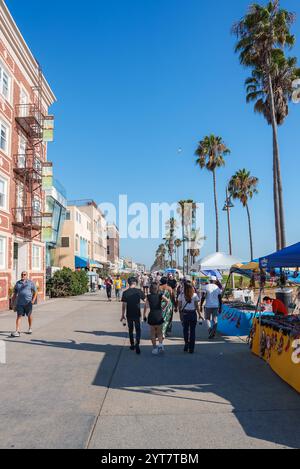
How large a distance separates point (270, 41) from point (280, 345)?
61.2 feet

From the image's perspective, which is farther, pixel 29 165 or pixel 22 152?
pixel 29 165

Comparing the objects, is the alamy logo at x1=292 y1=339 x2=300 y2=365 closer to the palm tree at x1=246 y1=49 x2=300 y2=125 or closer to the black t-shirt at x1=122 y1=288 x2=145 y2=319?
the black t-shirt at x1=122 y1=288 x2=145 y2=319

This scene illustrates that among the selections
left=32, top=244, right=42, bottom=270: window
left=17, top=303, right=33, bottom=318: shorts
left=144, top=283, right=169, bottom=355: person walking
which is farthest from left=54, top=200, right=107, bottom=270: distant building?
left=144, top=283, right=169, bottom=355: person walking

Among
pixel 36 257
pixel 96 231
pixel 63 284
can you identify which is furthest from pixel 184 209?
pixel 36 257

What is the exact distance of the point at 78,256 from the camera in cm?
4700

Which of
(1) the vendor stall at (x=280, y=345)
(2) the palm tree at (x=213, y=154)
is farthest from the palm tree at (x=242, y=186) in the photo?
(1) the vendor stall at (x=280, y=345)

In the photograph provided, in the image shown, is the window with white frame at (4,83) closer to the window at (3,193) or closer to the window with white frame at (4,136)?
the window with white frame at (4,136)

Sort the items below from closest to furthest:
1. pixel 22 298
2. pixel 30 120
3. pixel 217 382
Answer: pixel 217 382 → pixel 22 298 → pixel 30 120

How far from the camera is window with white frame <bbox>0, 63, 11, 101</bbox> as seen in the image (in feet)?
67.9

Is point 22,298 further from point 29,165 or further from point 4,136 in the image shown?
point 29,165

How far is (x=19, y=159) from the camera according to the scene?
23094mm

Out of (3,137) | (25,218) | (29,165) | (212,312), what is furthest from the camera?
(29,165)

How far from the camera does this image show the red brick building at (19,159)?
20641mm

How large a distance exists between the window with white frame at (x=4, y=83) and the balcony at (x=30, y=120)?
1.12 metres
